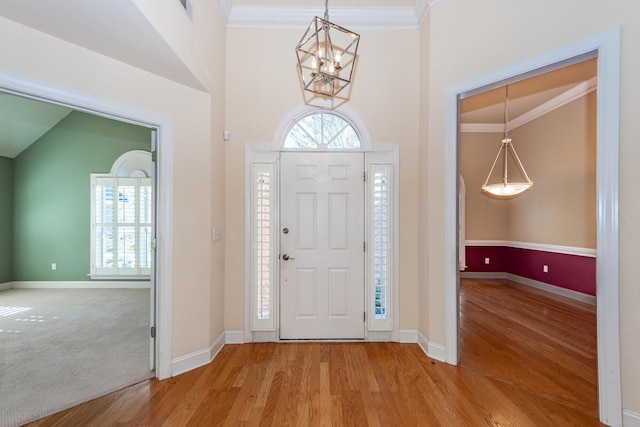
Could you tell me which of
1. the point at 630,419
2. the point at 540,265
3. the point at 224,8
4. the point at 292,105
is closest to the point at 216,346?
the point at 292,105

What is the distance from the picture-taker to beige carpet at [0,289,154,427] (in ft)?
6.93

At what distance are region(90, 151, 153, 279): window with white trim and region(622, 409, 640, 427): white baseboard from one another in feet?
21.6

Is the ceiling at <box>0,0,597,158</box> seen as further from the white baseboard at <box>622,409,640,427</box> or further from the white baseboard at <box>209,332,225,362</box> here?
the white baseboard at <box>622,409,640,427</box>

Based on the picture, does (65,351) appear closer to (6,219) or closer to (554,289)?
(6,219)

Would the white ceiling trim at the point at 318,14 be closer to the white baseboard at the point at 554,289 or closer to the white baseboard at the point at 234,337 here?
the white baseboard at the point at 234,337

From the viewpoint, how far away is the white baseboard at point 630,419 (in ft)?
5.61

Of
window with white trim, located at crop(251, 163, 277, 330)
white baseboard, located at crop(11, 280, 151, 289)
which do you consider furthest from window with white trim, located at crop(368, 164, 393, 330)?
white baseboard, located at crop(11, 280, 151, 289)

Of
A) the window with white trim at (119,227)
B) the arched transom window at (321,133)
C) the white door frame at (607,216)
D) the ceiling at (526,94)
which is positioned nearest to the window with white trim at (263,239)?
the arched transom window at (321,133)

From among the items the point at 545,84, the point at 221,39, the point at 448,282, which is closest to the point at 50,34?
the point at 221,39

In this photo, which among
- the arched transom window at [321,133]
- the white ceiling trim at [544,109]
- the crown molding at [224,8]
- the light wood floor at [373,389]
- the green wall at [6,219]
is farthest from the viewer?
the green wall at [6,219]

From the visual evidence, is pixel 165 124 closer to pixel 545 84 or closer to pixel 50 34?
pixel 50 34

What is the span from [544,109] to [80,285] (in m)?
9.70

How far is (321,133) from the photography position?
10.3 ft

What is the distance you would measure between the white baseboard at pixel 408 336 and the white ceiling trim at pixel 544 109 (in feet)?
14.9
